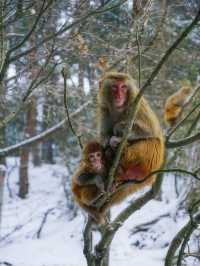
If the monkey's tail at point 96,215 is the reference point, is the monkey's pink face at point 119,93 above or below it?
above

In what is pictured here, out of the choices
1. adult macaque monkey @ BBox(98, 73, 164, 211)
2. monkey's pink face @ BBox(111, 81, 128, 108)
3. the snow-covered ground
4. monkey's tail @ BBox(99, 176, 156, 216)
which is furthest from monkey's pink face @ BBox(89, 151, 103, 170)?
the snow-covered ground

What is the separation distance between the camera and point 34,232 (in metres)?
14.6

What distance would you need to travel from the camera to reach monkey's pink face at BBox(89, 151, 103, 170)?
4.34 metres

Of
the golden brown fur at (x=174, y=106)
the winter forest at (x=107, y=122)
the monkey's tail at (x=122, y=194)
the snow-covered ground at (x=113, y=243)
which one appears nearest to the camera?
the winter forest at (x=107, y=122)

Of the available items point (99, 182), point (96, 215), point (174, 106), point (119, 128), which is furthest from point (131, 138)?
point (174, 106)

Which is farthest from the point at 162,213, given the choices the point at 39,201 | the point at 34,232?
the point at 39,201

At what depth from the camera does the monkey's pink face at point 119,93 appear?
459 cm

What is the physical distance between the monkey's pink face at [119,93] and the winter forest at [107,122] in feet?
0.03

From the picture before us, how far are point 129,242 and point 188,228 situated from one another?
21.7ft

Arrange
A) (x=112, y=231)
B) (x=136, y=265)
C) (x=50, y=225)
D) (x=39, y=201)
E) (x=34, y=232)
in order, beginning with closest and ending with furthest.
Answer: (x=112, y=231)
(x=136, y=265)
(x=34, y=232)
(x=50, y=225)
(x=39, y=201)

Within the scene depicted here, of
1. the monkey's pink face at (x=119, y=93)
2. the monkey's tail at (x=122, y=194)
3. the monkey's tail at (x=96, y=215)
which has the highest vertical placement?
the monkey's pink face at (x=119, y=93)

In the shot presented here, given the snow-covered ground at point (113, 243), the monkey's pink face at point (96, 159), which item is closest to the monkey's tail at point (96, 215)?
the monkey's pink face at point (96, 159)

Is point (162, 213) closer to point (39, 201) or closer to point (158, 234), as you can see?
point (158, 234)

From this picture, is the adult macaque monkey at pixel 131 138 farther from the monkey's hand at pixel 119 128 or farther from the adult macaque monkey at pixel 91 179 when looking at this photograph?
the adult macaque monkey at pixel 91 179
